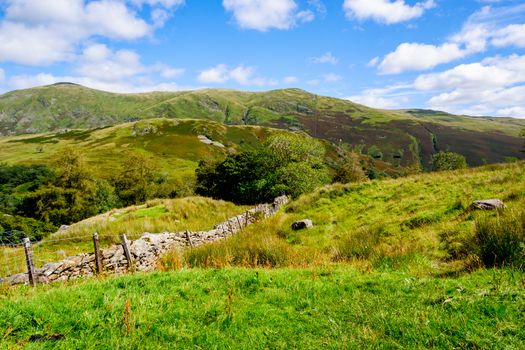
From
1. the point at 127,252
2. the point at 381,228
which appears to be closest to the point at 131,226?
the point at 127,252

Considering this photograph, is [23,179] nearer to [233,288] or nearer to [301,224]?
[301,224]

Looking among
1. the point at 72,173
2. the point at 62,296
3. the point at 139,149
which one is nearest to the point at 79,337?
the point at 62,296

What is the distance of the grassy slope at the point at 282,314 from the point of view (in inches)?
196

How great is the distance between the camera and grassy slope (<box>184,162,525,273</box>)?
31.2 feet

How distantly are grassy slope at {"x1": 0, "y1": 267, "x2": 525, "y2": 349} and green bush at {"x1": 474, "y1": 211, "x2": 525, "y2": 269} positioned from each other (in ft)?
2.23

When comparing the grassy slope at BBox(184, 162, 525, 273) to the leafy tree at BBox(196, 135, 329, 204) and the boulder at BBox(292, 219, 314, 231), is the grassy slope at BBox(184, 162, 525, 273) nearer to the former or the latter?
the boulder at BBox(292, 219, 314, 231)

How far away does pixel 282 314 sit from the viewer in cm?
611

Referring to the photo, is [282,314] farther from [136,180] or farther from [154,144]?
[154,144]

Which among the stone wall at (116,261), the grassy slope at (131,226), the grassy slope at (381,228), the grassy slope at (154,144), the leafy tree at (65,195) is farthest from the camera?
the grassy slope at (154,144)

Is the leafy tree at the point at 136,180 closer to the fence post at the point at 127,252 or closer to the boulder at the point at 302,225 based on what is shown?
the boulder at the point at 302,225

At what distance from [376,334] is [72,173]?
179 feet

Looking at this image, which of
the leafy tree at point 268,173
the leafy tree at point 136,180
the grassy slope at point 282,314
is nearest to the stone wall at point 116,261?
the grassy slope at point 282,314

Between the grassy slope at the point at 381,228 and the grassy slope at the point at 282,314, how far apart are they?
1850mm

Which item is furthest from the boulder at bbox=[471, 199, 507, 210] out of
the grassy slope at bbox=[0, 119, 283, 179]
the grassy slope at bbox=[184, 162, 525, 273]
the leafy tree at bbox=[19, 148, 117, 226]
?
the grassy slope at bbox=[0, 119, 283, 179]
